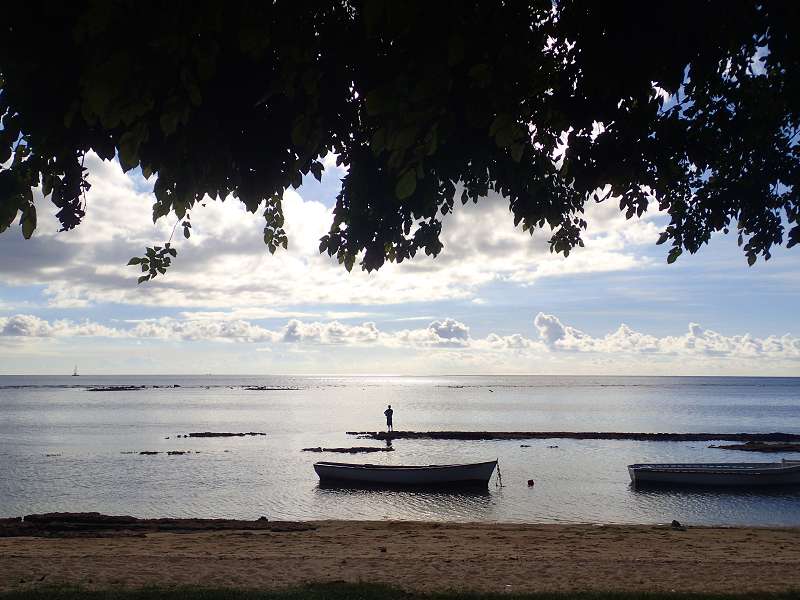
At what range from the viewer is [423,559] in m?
15.4

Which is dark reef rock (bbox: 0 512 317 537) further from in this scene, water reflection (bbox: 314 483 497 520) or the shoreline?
the shoreline

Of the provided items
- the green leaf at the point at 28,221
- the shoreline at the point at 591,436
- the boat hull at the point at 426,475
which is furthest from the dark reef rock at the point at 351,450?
the green leaf at the point at 28,221

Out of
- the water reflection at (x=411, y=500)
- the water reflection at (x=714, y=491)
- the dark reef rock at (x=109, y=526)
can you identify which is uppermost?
the dark reef rock at (x=109, y=526)

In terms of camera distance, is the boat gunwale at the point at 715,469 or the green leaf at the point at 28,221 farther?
the boat gunwale at the point at 715,469

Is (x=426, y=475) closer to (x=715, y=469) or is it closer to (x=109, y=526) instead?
(x=715, y=469)

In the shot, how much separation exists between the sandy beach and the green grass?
0.91 meters

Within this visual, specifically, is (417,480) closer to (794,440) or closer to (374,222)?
(374,222)

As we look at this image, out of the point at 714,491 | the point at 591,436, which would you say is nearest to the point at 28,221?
the point at 714,491

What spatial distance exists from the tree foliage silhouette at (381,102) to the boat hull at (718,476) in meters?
29.4

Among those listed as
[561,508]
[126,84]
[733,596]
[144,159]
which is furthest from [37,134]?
[561,508]

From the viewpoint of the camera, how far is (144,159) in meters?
6.00

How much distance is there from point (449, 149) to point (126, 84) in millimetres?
3853

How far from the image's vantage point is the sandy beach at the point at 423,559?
12.7 m

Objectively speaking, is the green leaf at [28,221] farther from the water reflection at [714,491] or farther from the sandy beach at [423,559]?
the water reflection at [714,491]
